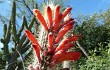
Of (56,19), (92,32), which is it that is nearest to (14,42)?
(56,19)

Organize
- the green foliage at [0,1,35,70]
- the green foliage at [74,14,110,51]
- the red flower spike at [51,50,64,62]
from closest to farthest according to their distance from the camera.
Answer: the red flower spike at [51,50,64,62] → the green foliage at [0,1,35,70] → the green foliage at [74,14,110,51]

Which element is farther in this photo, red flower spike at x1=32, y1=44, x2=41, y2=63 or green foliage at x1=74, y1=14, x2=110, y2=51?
green foliage at x1=74, y1=14, x2=110, y2=51

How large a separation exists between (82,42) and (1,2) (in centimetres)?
768

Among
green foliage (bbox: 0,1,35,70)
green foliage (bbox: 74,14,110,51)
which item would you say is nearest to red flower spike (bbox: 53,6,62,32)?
green foliage (bbox: 0,1,35,70)

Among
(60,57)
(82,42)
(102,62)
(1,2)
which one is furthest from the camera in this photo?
(1,2)

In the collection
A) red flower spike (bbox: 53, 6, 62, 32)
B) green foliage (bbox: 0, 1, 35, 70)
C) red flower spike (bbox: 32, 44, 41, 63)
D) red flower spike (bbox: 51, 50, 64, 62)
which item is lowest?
red flower spike (bbox: 51, 50, 64, 62)

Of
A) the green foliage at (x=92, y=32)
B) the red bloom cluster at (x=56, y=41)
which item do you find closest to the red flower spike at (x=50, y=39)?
the red bloom cluster at (x=56, y=41)

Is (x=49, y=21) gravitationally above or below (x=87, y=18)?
below

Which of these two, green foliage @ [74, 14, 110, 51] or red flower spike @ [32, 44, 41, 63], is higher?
green foliage @ [74, 14, 110, 51]

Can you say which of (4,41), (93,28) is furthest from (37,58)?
(93,28)

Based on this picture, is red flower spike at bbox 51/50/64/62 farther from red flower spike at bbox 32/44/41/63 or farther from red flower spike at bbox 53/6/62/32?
red flower spike at bbox 53/6/62/32

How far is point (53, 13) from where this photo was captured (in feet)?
9.30

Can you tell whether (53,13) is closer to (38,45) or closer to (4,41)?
(38,45)

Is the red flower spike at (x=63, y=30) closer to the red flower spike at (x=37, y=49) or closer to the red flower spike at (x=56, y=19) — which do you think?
the red flower spike at (x=56, y=19)
